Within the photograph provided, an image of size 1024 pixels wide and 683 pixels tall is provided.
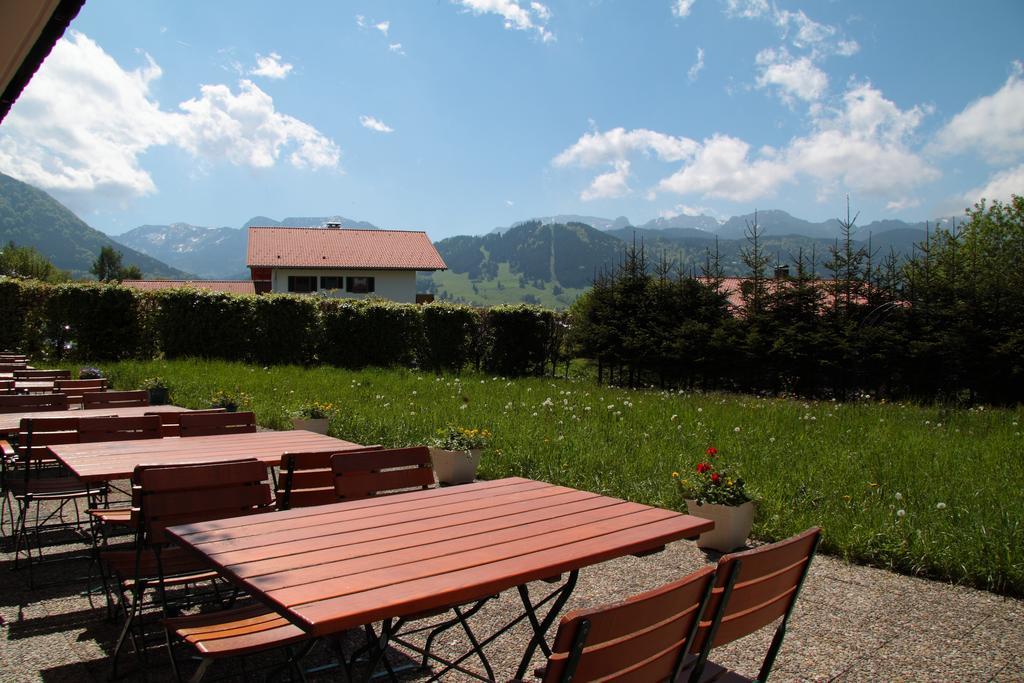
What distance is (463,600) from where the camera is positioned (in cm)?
216

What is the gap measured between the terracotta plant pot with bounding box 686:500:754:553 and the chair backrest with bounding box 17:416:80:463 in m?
4.51

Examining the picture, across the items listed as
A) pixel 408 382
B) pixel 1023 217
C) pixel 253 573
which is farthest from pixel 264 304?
pixel 1023 217

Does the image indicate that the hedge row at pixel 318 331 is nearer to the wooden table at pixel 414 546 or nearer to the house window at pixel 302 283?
the wooden table at pixel 414 546

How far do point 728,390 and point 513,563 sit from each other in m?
15.9

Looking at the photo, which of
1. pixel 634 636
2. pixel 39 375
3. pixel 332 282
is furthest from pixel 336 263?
pixel 634 636

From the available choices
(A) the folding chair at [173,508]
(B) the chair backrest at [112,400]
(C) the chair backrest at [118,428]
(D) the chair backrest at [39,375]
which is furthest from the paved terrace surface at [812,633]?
(D) the chair backrest at [39,375]

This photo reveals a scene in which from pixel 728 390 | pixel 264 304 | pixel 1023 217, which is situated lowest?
pixel 728 390

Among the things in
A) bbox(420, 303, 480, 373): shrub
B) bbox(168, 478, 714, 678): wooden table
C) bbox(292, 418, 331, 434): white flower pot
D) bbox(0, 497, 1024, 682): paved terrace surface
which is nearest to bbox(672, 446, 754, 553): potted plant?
bbox(0, 497, 1024, 682): paved terrace surface

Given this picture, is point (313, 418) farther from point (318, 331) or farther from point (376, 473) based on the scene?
point (318, 331)

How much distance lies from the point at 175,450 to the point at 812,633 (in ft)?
13.0

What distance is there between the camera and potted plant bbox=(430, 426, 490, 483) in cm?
743

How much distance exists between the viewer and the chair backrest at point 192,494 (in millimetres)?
3195

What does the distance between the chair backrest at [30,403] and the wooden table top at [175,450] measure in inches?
70.4

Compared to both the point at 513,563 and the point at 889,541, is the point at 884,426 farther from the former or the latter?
the point at 513,563
